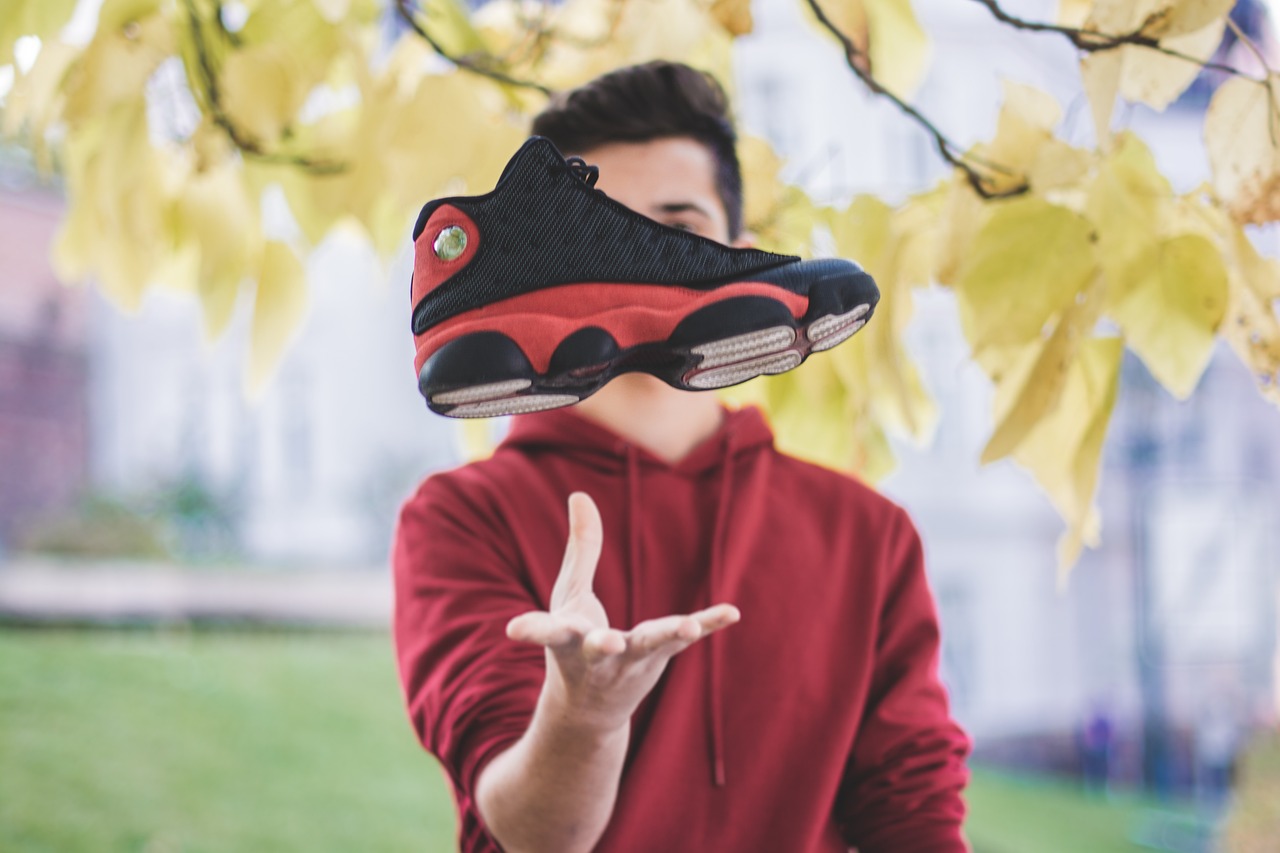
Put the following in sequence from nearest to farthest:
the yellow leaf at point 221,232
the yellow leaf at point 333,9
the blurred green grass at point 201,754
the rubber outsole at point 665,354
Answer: the rubber outsole at point 665,354, the yellow leaf at point 333,9, the yellow leaf at point 221,232, the blurred green grass at point 201,754

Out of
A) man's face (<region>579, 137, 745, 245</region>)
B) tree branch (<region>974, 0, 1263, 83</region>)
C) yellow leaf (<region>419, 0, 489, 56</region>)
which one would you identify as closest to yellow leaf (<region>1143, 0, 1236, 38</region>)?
tree branch (<region>974, 0, 1263, 83</region>)

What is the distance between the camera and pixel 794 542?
2.10 feet

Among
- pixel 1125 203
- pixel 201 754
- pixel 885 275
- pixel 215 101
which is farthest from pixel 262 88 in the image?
pixel 201 754

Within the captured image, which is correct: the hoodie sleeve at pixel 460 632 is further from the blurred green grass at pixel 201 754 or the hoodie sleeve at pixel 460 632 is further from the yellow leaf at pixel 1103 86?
the blurred green grass at pixel 201 754

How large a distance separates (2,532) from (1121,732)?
5437mm

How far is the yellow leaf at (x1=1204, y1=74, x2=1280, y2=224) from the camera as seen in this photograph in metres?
0.52

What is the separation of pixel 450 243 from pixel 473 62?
1.59ft

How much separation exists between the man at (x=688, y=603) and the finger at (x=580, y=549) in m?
0.07

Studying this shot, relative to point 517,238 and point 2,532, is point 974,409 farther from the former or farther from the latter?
point 517,238

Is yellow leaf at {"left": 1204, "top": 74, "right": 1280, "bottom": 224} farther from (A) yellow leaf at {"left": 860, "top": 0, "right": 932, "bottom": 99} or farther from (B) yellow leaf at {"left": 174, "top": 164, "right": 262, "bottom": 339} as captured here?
(B) yellow leaf at {"left": 174, "top": 164, "right": 262, "bottom": 339}

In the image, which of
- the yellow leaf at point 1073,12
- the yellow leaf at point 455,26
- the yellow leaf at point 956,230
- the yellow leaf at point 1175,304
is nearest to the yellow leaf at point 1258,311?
the yellow leaf at point 1175,304

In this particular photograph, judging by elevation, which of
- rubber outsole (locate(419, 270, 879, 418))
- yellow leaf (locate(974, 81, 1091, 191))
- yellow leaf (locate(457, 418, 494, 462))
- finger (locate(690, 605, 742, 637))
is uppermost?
yellow leaf (locate(974, 81, 1091, 191))

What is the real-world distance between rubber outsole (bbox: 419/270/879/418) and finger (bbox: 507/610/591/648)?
77 millimetres
